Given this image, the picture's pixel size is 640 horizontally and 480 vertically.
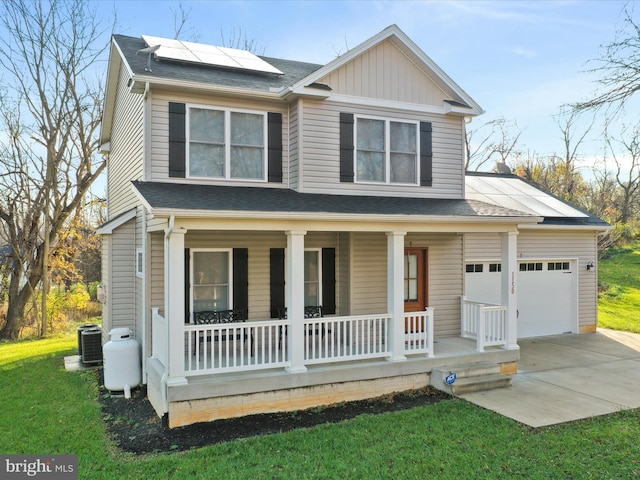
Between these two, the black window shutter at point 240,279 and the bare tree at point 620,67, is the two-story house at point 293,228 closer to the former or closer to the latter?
the black window shutter at point 240,279

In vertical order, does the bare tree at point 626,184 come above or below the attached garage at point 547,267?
above

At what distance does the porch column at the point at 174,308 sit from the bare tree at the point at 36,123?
1105cm

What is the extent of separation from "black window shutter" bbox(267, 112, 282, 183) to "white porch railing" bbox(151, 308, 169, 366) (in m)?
3.32

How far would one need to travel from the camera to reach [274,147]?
934cm

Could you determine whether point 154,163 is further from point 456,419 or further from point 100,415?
point 456,419

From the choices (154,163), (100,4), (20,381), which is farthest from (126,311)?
(100,4)

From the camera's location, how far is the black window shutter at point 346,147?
374 inches

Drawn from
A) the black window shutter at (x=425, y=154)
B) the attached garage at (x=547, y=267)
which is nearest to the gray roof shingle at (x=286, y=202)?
the black window shutter at (x=425, y=154)

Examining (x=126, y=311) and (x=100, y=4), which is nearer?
(x=126, y=311)

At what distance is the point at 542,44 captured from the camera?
30.7ft

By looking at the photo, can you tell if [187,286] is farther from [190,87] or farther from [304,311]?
[190,87]

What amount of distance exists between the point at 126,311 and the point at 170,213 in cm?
405

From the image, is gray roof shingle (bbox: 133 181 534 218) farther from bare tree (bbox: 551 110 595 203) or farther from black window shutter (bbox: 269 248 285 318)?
bare tree (bbox: 551 110 595 203)

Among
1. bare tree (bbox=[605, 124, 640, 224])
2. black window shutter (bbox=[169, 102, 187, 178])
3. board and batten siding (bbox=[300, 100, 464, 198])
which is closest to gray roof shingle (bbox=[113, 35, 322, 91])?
black window shutter (bbox=[169, 102, 187, 178])
